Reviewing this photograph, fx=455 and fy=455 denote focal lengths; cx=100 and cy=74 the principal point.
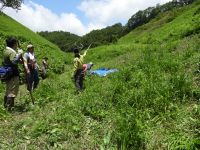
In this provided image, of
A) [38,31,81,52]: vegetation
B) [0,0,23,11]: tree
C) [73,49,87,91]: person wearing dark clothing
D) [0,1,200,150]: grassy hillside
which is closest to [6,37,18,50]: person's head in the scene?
[0,1,200,150]: grassy hillside

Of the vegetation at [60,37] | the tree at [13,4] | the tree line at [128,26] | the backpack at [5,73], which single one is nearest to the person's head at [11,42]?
the backpack at [5,73]

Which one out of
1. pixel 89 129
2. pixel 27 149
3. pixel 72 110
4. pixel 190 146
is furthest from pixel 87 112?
pixel 190 146

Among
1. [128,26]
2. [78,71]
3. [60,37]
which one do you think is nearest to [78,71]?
[78,71]

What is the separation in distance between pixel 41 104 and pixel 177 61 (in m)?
5.23

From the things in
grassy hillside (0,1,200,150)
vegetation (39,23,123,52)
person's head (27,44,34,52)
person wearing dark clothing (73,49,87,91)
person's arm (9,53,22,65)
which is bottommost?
grassy hillside (0,1,200,150)

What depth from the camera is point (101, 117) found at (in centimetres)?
1136

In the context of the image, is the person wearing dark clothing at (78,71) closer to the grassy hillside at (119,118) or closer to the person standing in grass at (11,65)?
the grassy hillside at (119,118)

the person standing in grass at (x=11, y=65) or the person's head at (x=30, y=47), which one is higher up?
the person's head at (x=30, y=47)

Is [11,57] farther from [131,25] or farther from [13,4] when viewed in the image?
[131,25]

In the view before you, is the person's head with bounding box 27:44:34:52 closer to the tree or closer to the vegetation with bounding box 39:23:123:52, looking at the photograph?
the tree

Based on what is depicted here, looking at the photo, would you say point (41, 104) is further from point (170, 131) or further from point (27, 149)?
point (170, 131)

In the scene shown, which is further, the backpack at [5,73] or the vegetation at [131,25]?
the vegetation at [131,25]

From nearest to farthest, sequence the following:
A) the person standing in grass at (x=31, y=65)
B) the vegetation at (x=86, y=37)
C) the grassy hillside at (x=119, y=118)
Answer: the grassy hillside at (x=119, y=118)
the person standing in grass at (x=31, y=65)
the vegetation at (x=86, y=37)

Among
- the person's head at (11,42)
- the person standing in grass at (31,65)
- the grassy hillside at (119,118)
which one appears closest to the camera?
the grassy hillside at (119,118)
